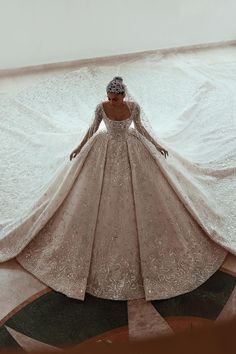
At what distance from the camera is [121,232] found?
→ 2855 mm

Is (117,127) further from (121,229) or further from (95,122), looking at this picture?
(121,229)

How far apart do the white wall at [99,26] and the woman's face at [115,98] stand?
3700 millimetres

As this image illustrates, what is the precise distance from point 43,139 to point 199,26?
12.3 ft

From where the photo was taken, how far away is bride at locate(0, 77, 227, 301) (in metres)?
2.83

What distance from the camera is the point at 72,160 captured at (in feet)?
10.2

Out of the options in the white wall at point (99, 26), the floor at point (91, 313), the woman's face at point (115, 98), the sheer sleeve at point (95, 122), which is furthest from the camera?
the white wall at point (99, 26)

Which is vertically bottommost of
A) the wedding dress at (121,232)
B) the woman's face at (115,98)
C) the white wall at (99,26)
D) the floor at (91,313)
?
Result: the floor at (91,313)

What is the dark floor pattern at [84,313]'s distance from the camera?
2627 mm

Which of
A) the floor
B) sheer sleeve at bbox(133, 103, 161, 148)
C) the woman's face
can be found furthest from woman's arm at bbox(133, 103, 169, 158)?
the floor

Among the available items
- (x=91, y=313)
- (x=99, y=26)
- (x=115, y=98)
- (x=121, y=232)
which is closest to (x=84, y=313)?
(x=91, y=313)

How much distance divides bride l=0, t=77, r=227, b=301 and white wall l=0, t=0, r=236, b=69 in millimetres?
3628

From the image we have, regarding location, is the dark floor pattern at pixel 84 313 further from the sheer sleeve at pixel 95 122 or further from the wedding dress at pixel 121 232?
the sheer sleeve at pixel 95 122

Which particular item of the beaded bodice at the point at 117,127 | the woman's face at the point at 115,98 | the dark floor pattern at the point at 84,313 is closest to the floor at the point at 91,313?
the dark floor pattern at the point at 84,313

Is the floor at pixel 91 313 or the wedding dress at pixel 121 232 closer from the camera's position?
the floor at pixel 91 313
